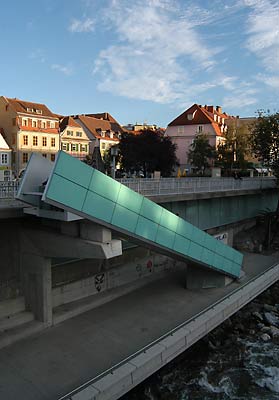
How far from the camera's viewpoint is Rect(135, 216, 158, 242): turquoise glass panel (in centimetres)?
1208

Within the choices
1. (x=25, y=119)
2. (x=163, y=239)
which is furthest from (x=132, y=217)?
(x=25, y=119)

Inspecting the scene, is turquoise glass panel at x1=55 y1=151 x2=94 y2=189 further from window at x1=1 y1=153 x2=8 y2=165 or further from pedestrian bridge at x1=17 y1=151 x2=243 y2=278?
window at x1=1 y1=153 x2=8 y2=165

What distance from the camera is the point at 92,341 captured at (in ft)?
39.9

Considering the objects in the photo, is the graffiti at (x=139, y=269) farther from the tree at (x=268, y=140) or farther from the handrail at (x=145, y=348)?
the tree at (x=268, y=140)

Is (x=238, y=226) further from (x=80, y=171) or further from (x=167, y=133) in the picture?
(x=167, y=133)

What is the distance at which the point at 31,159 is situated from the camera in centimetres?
1070

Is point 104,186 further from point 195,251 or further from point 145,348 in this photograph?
point 195,251

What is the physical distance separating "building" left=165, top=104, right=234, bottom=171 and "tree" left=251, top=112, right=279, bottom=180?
26.1 meters

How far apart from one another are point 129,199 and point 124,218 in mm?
666

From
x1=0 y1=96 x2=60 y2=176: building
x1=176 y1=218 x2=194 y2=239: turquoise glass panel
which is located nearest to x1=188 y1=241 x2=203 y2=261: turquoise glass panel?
x1=176 y1=218 x2=194 y2=239: turquoise glass panel

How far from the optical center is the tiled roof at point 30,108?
47156 mm

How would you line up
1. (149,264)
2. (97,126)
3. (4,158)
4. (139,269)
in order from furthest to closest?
(97,126) < (4,158) < (149,264) < (139,269)

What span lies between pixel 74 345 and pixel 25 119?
40755 millimetres

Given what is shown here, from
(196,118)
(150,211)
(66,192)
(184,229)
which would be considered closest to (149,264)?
(184,229)
